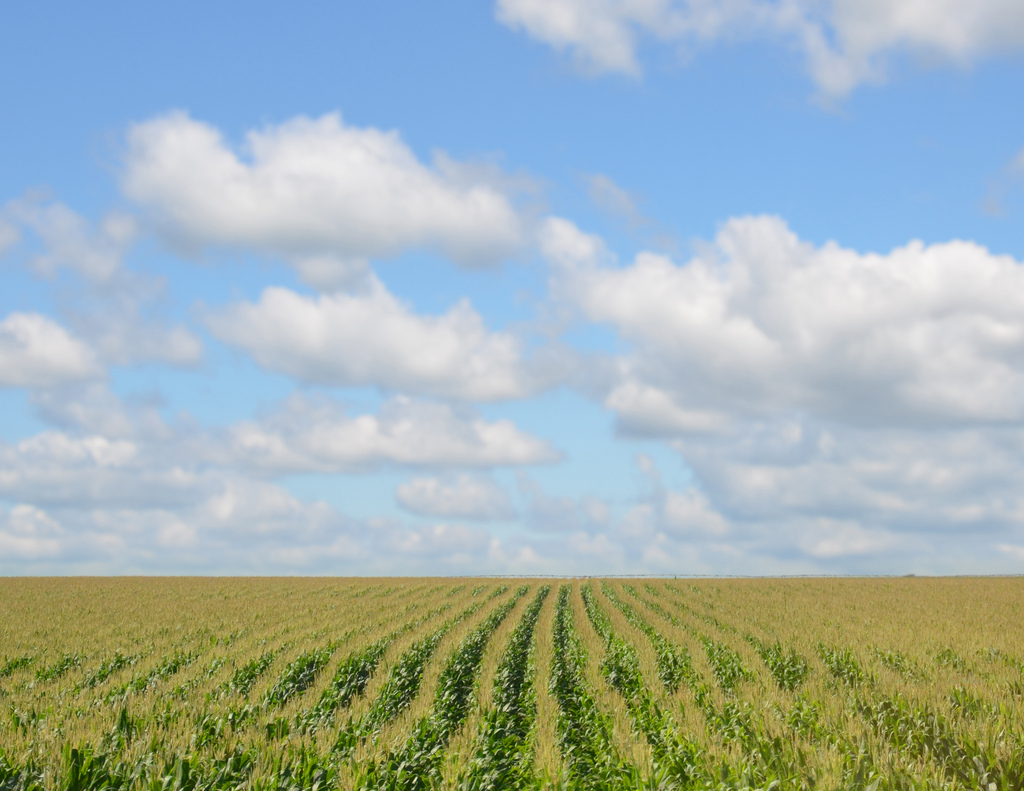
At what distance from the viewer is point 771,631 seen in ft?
85.1

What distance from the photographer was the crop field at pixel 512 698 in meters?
9.20

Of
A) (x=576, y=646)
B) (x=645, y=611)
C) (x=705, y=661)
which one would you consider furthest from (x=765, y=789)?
(x=645, y=611)

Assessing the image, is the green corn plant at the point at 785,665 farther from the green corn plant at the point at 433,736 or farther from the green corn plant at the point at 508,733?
the green corn plant at the point at 433,736

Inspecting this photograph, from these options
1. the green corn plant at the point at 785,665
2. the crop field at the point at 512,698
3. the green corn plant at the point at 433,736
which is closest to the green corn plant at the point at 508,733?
the crop field at the point at 512,698

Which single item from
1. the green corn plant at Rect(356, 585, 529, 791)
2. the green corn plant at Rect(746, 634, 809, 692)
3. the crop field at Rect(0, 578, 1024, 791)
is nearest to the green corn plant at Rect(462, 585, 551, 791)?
the crop field at Rect(0, 578, 1024, 791)

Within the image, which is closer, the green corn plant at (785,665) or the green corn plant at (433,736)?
the green corn plant at (433,736)

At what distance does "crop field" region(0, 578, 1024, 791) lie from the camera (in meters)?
9.20

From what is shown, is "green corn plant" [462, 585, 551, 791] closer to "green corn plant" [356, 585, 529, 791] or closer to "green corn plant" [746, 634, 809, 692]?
"green corn plant" [356, 585, 529, 791]

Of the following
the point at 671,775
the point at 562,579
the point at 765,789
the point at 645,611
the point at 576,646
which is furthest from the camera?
the point at 562,579

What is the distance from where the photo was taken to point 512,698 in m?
16.5

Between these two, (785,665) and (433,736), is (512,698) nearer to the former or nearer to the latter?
(433,736)

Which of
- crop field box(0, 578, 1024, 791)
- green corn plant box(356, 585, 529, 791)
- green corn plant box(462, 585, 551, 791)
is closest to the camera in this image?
crop field box(0, 578, 1024, 791)

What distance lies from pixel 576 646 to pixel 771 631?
737 cm

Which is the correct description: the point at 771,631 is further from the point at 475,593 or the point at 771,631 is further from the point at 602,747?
the point at 475,593
